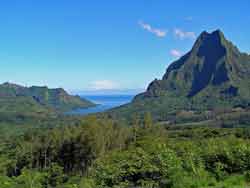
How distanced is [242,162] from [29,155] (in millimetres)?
45449

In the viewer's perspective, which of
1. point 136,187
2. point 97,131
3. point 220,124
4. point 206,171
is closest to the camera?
point 136,187

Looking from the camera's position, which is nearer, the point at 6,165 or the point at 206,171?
the point at 206,171

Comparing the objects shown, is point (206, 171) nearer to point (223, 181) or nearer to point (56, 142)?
point (223, 181)

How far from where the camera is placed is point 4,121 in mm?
183875

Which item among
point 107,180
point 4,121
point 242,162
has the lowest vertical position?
point 4,121

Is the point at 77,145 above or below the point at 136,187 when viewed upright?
below

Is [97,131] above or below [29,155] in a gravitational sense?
above

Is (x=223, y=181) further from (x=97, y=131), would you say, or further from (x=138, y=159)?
(x=97, y=131)

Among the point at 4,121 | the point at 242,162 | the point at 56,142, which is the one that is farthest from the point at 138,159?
the point at 4,121

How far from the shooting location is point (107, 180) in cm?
829

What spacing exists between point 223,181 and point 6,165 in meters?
44.2

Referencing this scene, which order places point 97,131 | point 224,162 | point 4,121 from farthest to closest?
point 4,121
point 97,131
point 224,162

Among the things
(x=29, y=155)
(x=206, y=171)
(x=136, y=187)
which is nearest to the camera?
(x=136, y=187)

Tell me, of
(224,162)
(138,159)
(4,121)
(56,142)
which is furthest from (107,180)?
(4,121)
